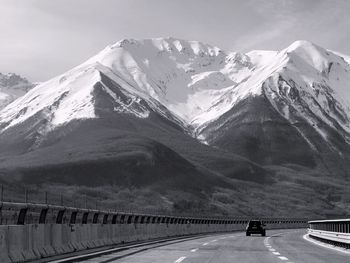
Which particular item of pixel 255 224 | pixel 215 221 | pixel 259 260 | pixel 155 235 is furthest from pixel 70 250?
pixel 215 221

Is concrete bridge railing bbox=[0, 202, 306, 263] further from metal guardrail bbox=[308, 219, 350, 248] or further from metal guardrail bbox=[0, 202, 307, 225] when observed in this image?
metal guardrail bbox=[308, 219, 350, 248]

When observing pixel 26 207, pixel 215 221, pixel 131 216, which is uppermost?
pixel 215 221

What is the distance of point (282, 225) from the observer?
383 feet

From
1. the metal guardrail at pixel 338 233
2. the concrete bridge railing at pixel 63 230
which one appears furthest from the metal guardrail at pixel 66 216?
the metal guardrail at pixel 338 233

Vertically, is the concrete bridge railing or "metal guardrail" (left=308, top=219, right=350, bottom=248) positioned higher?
"metal guardrail" (left=308, top=219, right=350, bottom=248)

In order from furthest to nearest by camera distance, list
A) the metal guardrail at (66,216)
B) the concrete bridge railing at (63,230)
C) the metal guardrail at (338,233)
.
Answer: the metal guardrail at (338,233), the metal guardrail at (66,216), the concrete bridge railing at (63,230)

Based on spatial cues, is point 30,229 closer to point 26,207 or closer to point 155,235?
point 26,207

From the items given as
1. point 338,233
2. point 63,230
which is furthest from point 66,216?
point 338,233

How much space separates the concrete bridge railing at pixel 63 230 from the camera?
20.2m

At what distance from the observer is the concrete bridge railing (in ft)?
66.4

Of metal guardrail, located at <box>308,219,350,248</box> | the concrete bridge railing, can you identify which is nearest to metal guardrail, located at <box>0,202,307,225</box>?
the concrete bridge railing

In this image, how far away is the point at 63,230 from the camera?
83.2 feet

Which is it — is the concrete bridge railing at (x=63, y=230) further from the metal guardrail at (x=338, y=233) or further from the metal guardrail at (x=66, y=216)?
the metal guardrail at (x=338, y=233)

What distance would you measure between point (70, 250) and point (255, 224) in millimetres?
35484
